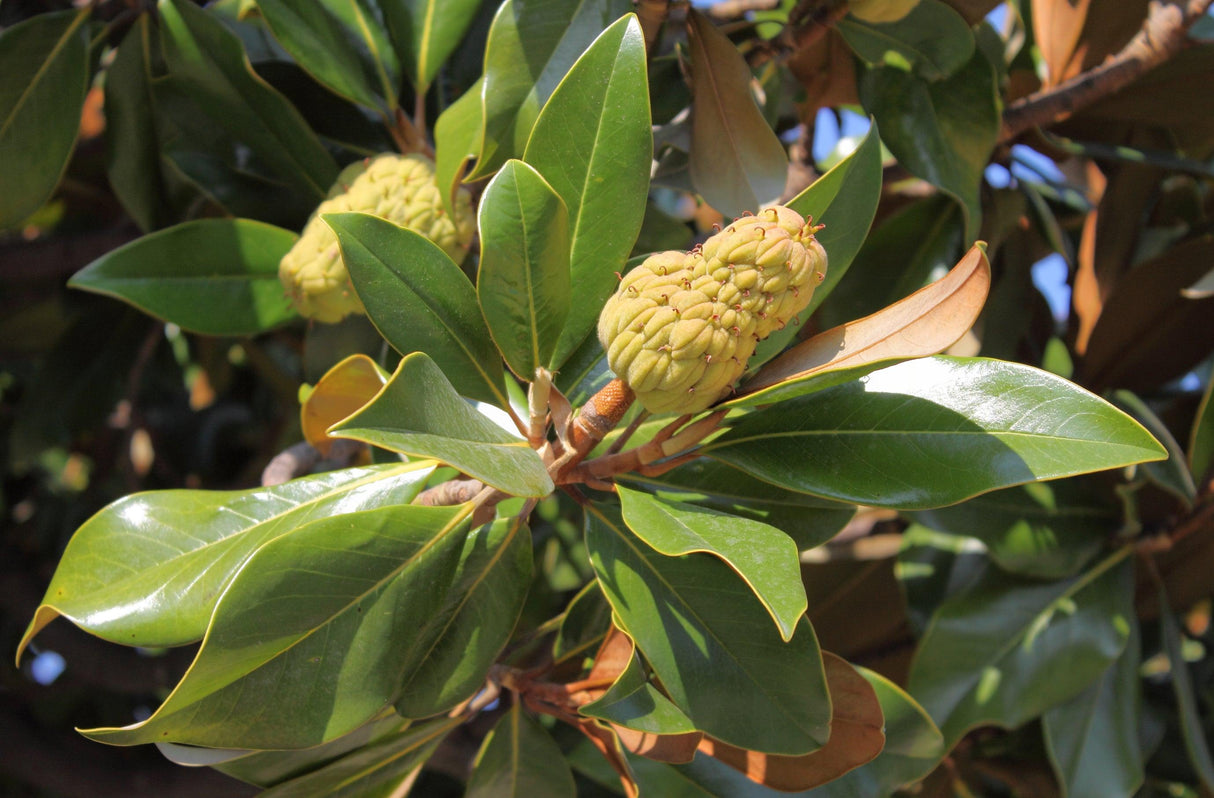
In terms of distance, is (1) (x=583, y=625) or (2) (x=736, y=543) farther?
(1) (x=583, y=625)

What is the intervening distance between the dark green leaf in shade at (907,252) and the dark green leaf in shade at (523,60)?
2.21ft

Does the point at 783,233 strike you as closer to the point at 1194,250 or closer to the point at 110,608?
the point at 110,608

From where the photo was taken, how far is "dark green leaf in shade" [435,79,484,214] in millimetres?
1175

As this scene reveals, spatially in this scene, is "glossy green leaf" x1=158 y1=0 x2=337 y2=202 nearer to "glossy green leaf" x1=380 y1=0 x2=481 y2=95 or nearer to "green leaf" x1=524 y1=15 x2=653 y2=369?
"glossy green leaf" x1=380 y1=0 x2=481 y2=95

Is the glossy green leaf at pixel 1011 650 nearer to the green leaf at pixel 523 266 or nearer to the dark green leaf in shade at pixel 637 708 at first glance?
the dark green leaf in shade at pixel 637 708

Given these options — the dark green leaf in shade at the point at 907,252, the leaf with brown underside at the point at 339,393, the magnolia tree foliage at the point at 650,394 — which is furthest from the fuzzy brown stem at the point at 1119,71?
the leaf with brown underside at the point at 339,393

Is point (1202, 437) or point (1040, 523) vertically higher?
point (1202, 437)

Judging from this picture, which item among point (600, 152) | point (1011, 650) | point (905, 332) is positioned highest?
point (600, 152)

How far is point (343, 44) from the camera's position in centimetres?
137

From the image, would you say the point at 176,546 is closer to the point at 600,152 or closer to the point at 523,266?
the point at 523,266

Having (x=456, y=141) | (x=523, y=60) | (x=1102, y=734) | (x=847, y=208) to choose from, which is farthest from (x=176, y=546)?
(x=1102, y=734)

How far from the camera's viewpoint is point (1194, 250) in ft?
5.22

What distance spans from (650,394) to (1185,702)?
117 cm

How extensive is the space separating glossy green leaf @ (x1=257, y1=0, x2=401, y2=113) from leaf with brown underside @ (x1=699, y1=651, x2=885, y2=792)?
0.98 meters
